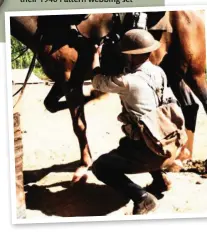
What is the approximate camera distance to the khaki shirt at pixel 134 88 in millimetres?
1758

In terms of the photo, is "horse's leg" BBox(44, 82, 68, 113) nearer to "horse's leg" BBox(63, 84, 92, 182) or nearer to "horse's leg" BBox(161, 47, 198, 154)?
"horse's leg" BBox(63, 84, 92, 182)

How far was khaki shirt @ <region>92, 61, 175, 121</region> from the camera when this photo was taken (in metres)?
1.76

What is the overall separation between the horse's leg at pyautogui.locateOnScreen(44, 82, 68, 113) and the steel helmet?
0.31 meters

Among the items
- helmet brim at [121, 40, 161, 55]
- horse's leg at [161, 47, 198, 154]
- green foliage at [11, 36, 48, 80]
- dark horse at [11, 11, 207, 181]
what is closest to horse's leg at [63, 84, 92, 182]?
dark horse at [11, 11, 207, 181]

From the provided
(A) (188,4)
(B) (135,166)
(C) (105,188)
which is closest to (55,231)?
(C) (105,188)

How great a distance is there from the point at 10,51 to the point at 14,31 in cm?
9

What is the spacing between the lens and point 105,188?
177cm

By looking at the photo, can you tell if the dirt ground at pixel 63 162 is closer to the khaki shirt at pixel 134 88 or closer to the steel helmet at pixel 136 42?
the khaki shirt at pixel 134 88

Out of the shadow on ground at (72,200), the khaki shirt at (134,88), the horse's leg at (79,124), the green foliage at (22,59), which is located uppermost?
the green foliage at (22,59)

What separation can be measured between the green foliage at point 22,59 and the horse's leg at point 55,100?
60 mm

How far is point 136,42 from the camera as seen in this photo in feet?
5.76

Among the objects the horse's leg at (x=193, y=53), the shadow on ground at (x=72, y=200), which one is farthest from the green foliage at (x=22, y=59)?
the horse's leg at (x=193, y=53)

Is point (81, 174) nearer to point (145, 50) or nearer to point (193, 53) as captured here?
point (145, 50)

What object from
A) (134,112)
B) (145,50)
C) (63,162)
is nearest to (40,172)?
(63,162)
